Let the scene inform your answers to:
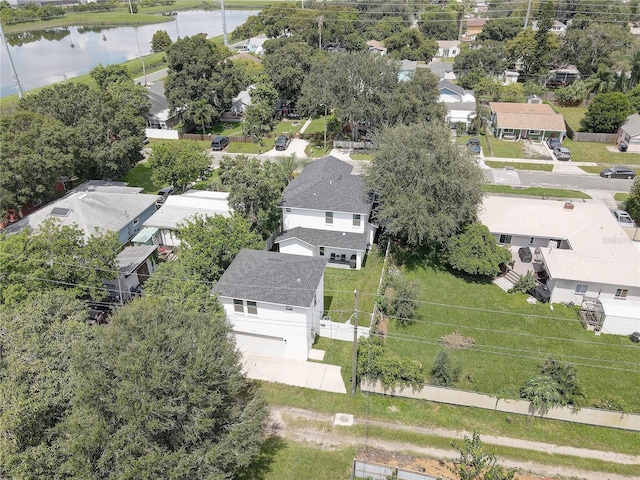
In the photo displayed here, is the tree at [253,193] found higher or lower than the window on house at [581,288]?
higher

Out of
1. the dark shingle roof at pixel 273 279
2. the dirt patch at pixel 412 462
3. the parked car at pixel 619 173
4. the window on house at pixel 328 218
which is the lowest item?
the dirt patch at pixel 412 462

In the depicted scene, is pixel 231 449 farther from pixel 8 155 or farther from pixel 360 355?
pixel 8 155

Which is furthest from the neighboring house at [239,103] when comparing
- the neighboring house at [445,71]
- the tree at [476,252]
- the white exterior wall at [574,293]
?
the white exterior wall at [574,293]

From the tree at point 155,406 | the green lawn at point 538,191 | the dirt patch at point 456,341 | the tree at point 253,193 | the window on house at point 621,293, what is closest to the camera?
the tree at point 155,406

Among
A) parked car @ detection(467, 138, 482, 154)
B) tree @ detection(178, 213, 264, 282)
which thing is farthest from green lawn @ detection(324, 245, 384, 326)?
parked car @ detection(467, 138, 482, 154)

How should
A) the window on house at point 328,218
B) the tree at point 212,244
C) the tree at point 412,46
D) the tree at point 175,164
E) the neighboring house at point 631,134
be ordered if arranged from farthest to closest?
the tree at point 412,46
the neighboring house at point 631,134
the tree at point 175,164
the window on house at point 328,218
the tree at point 212,244

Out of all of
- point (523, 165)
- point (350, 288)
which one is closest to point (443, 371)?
point (350, 288)

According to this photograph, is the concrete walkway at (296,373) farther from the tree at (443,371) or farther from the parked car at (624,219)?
the parked car at (624,219)

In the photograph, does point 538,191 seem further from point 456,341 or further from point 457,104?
point 456,341

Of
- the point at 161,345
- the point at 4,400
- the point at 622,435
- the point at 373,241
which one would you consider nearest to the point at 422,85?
the point at 373,241
